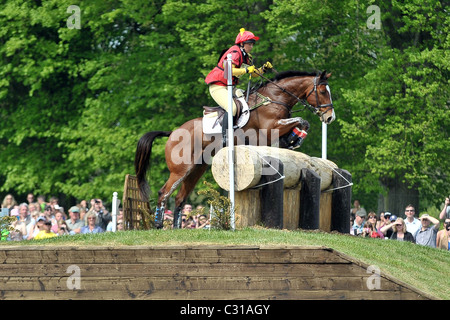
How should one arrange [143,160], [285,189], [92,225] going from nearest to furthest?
[285,189] → [143,160] → [92,225]

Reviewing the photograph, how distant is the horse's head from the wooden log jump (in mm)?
700

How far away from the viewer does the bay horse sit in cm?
1336

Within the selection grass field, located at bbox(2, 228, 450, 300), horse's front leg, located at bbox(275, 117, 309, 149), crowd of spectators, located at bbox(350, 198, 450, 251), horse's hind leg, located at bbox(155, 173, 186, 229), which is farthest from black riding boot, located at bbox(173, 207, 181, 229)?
crowd of spectators, located at bbox(350, 198, 450, 251)

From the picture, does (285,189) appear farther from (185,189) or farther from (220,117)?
(185,189)

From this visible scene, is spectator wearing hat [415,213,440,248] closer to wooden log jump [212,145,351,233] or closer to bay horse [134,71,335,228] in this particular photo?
wooden log jump [212,145,351,233]

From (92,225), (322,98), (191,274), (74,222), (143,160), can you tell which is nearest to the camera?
(191,274)

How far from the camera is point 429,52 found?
1975 cm

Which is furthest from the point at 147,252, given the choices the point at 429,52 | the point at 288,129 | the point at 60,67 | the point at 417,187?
the point at 60,67

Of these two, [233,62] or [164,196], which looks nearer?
[233,62]

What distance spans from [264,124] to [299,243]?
3972 millimetres

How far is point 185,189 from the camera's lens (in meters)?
14.4

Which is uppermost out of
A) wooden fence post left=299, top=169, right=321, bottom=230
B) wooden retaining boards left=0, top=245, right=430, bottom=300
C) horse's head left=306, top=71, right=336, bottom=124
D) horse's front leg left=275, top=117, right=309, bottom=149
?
horse's head left=306, top=71, right=336, bottom=124

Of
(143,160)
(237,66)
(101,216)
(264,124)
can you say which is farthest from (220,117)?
(101,216)

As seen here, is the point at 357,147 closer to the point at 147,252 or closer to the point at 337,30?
the point at 337,30
